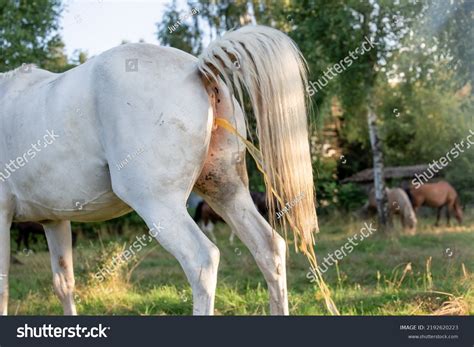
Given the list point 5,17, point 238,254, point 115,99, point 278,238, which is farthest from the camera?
point 238,254

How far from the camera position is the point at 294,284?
25.2 ft

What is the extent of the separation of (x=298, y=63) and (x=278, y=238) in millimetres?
1095

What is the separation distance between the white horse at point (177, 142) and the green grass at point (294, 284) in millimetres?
1706

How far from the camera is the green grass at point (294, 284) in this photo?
565 centimetres

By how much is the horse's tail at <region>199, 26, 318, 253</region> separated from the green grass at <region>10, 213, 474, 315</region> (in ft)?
6.02

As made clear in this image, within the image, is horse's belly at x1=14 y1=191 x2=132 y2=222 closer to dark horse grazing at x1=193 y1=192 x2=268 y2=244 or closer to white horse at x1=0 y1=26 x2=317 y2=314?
white horse at x1=0 y1=26 x2=317 y2=314

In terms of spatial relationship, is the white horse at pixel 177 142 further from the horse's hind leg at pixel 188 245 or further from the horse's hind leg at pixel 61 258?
the horse's hind leg at pixel 61 258

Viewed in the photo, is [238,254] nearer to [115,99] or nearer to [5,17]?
[5,17]

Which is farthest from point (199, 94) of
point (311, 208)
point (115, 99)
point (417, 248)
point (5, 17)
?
point (417, 248)

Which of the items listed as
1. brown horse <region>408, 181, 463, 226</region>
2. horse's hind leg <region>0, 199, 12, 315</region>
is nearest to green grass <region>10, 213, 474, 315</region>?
horse's hind leg <region>0, 199, 12, 315</region>

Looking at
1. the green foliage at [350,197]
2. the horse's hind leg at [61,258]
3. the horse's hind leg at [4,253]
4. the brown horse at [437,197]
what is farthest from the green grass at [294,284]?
the green foliage at [350,197]

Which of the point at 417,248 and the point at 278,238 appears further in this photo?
the point at 417,248

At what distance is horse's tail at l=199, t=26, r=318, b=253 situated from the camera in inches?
144
